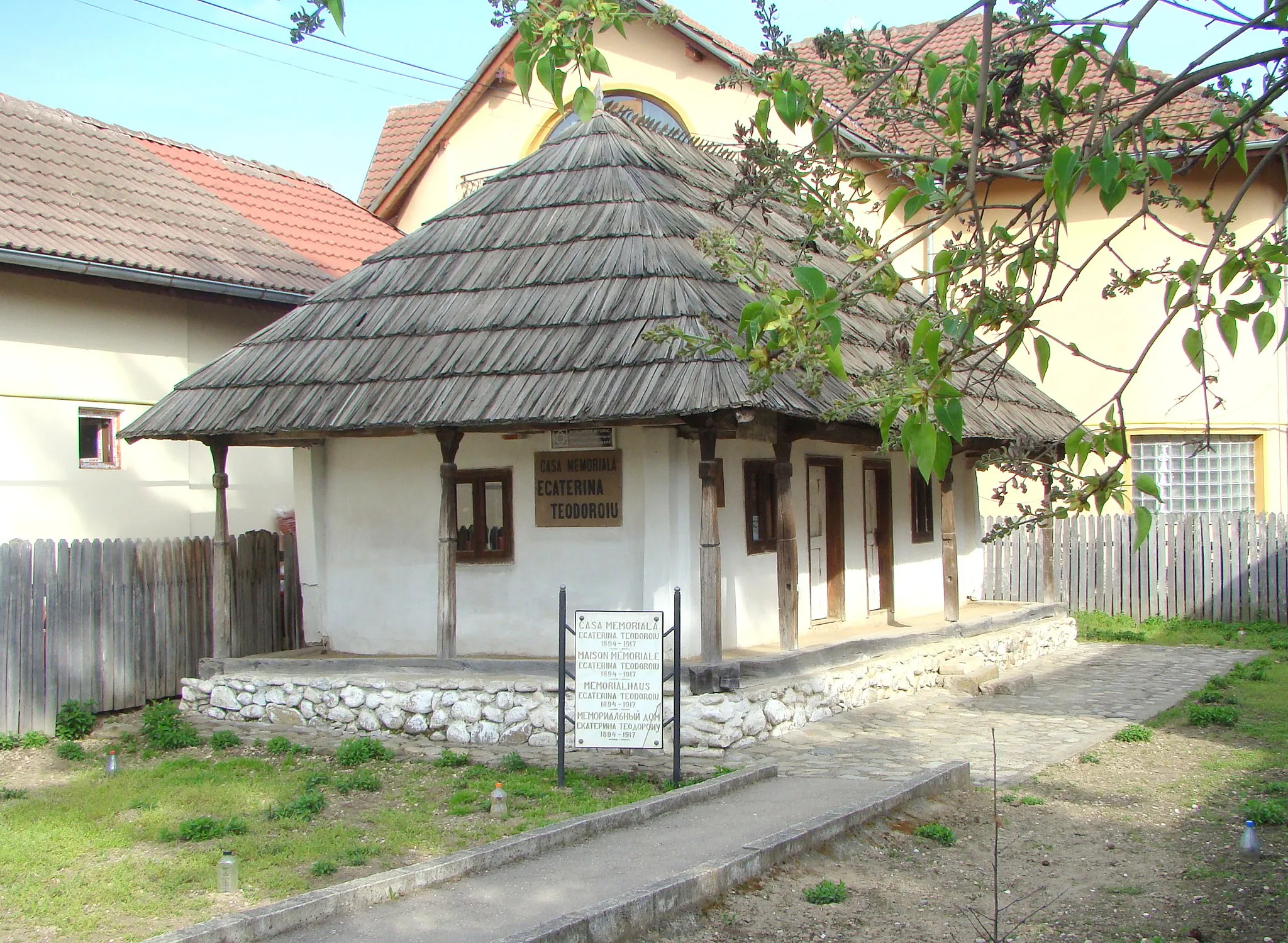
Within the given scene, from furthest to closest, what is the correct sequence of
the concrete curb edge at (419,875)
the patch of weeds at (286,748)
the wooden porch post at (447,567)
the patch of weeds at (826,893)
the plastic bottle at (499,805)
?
the wooden porch post at (447,567), the patch of weeds at (286,748), the plastic bottle at (499,805), the patch of weeds at (826,893), the concrete curb edge at (419,875)

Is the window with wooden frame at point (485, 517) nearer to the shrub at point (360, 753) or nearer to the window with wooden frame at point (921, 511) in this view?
the shrub at point (360, 753)

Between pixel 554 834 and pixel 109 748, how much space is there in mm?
5502

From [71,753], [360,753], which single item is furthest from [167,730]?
[360,753]

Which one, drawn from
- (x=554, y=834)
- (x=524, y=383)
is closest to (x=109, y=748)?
(x=524, y=383)

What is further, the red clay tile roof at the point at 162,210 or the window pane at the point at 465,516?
the red clay tile roof at the point at 162,210

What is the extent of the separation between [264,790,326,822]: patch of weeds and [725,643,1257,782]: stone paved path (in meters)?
2.99

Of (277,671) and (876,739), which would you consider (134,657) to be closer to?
(277,671)

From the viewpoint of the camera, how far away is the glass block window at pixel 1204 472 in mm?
19828

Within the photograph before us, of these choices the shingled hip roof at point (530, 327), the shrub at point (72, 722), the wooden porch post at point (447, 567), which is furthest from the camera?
the shrub at point (72, 722)

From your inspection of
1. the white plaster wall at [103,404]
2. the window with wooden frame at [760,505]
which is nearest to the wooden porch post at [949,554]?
the window with wooden frame at [760,505]

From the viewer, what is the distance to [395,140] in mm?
27109

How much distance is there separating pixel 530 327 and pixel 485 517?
1.86 metres

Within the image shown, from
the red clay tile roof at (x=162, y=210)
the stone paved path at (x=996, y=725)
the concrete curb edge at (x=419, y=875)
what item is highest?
the red clay tile roof at (x=162, y=210)

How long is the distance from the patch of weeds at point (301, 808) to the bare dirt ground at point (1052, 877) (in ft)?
10.6
